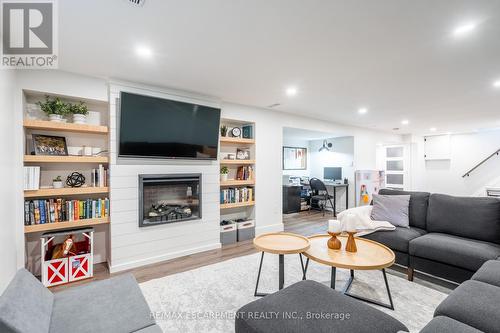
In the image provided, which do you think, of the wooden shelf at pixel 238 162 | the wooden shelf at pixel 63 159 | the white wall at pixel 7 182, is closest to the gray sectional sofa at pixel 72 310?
the white wall at pixel 7 182

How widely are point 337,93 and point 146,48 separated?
2.61 metres

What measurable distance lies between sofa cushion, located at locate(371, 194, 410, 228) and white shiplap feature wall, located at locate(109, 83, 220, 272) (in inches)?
92.2

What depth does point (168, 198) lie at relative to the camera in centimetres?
353

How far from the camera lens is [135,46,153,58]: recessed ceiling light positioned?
2.23 m

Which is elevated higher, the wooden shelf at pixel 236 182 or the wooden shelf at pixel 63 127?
the wooden shelf at pixel 63 127

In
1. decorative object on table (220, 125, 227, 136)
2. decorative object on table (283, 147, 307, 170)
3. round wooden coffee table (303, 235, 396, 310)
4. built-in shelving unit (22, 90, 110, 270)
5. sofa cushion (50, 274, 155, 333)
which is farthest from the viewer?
decorative object on table (283, 147, 307, 170)

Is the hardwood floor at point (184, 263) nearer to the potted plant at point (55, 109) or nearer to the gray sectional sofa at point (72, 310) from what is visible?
the gray sectional sofa at point (72, 310)

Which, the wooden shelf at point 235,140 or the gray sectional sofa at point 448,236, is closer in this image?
the gray sectional sofa at point 448,236

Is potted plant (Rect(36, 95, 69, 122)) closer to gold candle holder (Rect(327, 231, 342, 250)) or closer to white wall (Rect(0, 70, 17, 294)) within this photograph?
white wall (Rect(0, 70, 17, 294))

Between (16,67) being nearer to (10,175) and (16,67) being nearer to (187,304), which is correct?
(10,175)

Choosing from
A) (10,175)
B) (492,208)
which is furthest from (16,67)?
(492,208)

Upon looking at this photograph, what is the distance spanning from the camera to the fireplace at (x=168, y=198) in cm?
324

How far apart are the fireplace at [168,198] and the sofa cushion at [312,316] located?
225cm

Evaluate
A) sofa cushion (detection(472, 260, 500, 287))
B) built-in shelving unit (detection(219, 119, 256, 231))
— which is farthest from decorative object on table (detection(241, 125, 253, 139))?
sofa cushion (detection(472, 260, 500, 287))
